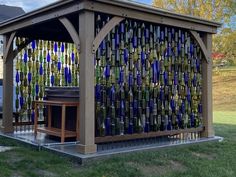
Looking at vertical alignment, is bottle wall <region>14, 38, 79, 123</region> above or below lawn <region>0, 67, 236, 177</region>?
above

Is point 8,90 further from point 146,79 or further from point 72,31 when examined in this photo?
point 146,79

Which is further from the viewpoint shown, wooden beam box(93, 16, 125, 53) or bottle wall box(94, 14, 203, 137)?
bottle wall box(94, 14, 203, 137)

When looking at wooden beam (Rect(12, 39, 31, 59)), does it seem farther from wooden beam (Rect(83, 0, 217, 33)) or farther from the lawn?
wooden beam (Rect(83, 0, 217, 33))

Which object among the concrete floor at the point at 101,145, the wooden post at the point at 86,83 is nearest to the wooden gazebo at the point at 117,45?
the wooden post at the point at 86,83

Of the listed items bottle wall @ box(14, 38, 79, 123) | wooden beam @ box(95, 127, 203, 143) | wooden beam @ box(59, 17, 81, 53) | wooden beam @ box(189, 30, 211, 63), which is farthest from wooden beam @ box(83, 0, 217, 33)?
bottle wall @ box(14, 38, 79, 123)

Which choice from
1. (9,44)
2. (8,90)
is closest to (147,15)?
(9,44)

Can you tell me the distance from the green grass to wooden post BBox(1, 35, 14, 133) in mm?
1271

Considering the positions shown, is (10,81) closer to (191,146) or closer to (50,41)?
(50,41)

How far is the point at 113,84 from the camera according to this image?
251 inches

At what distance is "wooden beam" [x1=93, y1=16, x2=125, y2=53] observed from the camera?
18.6 ft

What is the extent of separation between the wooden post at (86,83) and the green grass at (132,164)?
364mm

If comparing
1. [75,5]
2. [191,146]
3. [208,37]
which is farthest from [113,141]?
[208,37]

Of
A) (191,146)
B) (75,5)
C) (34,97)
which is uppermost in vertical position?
(75,5)

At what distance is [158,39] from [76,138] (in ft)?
7.65
